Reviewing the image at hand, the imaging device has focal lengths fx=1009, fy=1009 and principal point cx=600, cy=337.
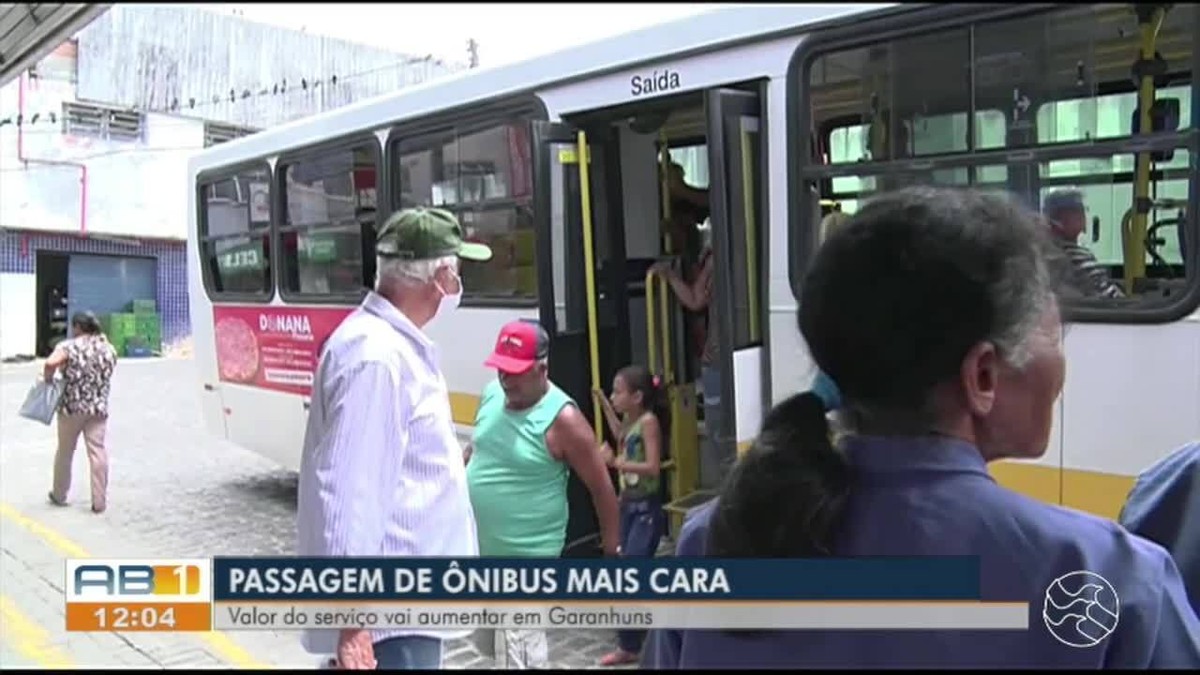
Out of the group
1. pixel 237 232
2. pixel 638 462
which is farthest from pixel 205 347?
pixel 638 462

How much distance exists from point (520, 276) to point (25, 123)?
15412 mm

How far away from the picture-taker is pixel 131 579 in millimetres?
4363

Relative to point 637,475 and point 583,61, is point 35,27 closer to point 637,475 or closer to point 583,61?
point 583,61

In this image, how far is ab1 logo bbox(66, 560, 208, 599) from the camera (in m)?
4.20

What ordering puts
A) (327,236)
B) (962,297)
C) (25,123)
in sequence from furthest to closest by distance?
(25,123) < (327,236) < (962,297)

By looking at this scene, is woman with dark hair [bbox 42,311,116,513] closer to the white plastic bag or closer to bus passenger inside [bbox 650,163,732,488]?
the white plastic bag

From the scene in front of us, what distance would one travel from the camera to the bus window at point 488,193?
5.19m

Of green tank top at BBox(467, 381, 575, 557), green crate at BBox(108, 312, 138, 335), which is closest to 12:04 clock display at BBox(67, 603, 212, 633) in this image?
green tank top at BBox(467, 381, 575, 557)

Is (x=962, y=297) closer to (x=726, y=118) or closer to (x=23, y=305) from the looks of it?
(x=726, y=118)

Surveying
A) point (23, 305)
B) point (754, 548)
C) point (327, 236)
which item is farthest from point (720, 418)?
point (23, 305)

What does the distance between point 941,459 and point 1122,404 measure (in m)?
2.48

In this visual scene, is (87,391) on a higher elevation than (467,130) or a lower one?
lower

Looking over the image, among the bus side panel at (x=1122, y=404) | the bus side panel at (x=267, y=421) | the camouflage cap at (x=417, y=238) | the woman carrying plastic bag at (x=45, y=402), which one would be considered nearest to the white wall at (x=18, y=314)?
the woman carrying plastic bag at (x=45, y=402)

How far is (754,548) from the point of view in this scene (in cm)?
117
